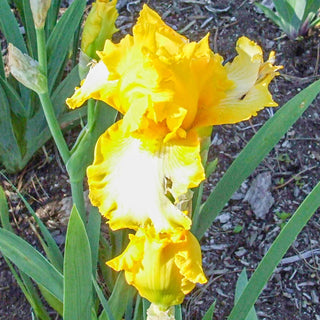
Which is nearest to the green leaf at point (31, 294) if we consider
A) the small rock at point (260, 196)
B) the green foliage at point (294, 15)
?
the small rock at point (260, 196)

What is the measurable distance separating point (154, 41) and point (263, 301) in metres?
1.12

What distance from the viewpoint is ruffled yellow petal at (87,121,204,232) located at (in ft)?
2.88

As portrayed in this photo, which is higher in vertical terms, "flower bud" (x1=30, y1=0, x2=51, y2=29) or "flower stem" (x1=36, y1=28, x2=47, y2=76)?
"flower bud" (x1=30, y1=0, x2=51, y2=29)

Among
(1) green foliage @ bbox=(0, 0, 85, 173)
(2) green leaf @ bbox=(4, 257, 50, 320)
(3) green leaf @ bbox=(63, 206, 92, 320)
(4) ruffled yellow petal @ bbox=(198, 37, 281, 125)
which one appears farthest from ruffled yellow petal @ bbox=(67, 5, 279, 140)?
(1) green foliage @ bbox=(0, 0, 85, 173)

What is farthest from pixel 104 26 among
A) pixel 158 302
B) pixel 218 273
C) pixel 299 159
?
pixel 299 159

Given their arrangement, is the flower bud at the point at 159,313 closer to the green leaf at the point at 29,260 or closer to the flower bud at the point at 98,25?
the green leaf at the point at 29,260

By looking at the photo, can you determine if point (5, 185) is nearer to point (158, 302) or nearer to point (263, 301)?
point (263, 301)

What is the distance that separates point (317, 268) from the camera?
180cm

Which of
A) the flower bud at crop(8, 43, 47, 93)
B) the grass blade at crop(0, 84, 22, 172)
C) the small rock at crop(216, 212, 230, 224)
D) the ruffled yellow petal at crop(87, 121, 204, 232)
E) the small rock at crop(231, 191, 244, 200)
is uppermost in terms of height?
the flower bud at crop(8, 43, 47, 93)

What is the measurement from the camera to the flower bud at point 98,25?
119cm

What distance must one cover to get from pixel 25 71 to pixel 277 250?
0.58 metres

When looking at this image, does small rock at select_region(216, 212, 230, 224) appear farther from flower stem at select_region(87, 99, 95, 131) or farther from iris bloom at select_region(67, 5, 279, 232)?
iris bloom at select_region(67, 5, 279, 232)

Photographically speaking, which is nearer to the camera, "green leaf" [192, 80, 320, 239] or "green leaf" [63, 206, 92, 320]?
"green leaf" [63, 206, 92, 320]

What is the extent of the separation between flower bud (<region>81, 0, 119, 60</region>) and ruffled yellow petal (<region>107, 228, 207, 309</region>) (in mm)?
478
